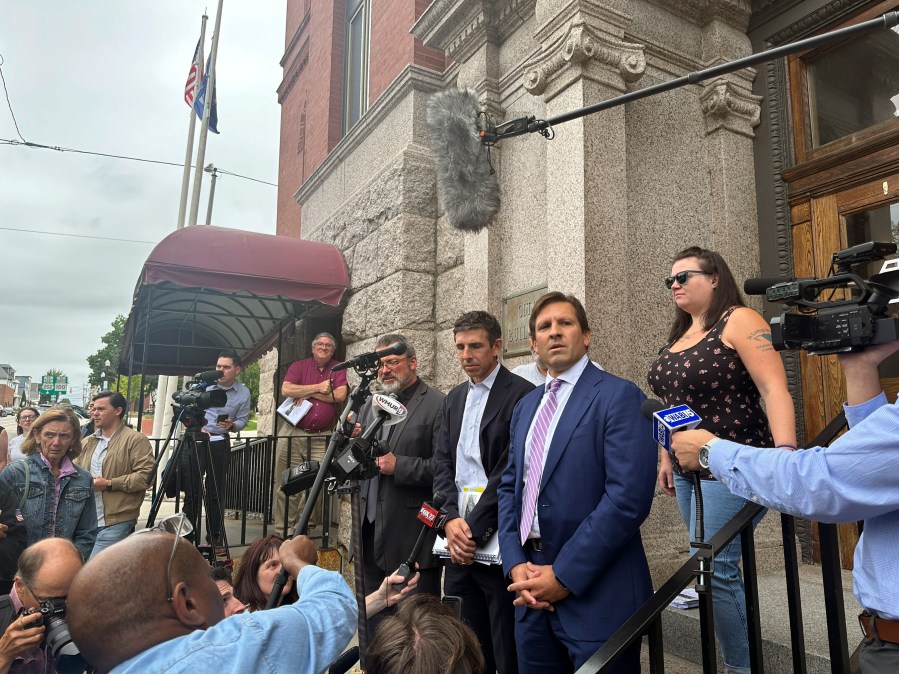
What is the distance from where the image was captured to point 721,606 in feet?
8.78

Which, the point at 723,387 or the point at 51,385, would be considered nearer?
the point at 723,387

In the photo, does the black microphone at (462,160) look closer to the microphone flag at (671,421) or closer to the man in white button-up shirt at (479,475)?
the man in white button-up shirt at (479,475)

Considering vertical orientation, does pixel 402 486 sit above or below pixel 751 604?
above

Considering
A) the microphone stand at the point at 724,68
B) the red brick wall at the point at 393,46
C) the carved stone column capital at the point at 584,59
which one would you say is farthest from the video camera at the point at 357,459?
the red brick wall at the point at 393,46

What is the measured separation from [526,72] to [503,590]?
393 cm

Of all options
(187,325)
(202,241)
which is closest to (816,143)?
(202,241)

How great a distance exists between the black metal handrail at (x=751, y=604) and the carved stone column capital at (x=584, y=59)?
3204 millimetres

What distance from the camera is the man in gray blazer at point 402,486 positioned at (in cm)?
371

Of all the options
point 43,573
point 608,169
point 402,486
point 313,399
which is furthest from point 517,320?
point 43,573

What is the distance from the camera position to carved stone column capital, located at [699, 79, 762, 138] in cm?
487

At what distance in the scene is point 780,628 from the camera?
3180 mm

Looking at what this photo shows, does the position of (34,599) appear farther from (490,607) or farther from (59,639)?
(490,607)

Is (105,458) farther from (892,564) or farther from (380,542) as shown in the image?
(892,564)

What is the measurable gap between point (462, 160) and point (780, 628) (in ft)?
11.3
